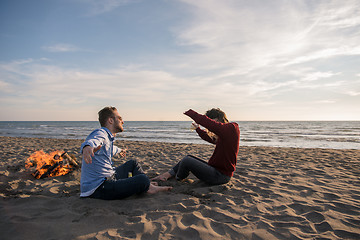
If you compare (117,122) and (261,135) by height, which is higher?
(117,122)

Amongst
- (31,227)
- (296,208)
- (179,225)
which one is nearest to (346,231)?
(296,208)

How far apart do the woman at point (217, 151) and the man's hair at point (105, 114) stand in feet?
4.24

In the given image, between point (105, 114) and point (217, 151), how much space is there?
2.17 m

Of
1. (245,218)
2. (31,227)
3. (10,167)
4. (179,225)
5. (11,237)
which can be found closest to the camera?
(11,237)

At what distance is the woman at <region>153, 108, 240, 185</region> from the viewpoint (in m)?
3.65

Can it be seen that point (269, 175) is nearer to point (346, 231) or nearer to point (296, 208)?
point (296, 208)

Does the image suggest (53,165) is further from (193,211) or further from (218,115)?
(218,115)

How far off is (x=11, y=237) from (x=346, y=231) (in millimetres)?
3999

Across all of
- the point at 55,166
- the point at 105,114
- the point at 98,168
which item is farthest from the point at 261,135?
the point at 98,168

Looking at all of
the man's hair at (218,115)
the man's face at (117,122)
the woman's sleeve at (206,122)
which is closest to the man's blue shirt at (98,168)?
the man's face at (117,122)

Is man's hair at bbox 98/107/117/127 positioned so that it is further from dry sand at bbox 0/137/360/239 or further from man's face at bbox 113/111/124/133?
dry sand at bbox 0/137/360/239

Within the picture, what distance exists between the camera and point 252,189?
413 cm

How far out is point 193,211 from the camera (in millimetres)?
3096

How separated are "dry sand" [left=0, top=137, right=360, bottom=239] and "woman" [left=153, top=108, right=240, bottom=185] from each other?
0.24 metres
